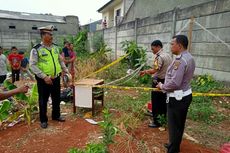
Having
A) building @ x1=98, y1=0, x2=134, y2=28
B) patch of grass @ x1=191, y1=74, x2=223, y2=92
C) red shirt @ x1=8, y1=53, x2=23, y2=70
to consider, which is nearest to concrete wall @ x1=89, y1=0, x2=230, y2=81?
patch of grass @ x1=191, y1=74, x2=223, y2=92

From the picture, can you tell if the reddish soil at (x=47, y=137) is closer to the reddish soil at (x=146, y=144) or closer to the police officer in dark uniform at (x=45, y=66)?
the police officer in dark uniform at (x=45, y=66)

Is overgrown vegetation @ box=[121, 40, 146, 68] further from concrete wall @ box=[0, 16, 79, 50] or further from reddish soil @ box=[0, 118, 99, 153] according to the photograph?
concrete wall @ box=[0, 16, 79, 50]

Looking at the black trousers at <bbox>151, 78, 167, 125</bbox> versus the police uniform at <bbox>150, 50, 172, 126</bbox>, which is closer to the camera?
the police uniform at <bbox>150, 50, 172, 126</bbox>

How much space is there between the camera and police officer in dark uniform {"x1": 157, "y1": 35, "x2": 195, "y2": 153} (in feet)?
8.31

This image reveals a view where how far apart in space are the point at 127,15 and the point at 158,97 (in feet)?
40.2

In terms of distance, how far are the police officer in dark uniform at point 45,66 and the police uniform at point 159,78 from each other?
1817mm

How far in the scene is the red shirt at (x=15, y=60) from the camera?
7.62m

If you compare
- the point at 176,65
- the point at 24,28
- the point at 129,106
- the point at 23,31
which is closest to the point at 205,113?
the point at 129,106

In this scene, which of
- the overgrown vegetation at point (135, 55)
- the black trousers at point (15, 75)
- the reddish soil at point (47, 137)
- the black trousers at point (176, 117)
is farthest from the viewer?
the overgrown vegetation at point (135, 55)

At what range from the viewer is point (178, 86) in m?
2.57

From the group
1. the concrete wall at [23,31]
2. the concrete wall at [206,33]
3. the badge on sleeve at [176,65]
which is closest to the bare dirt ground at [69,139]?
the badge on sleeve at [176,65]

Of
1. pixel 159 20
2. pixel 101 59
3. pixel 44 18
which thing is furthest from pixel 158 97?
pixel 44 18

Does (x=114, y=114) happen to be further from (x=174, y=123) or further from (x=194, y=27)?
(x=194, y=27)

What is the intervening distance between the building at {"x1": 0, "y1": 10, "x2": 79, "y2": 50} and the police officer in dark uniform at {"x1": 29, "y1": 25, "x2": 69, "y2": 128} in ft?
44.1
